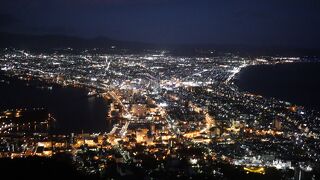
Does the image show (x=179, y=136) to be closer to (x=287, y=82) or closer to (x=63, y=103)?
(x=63, y=103)

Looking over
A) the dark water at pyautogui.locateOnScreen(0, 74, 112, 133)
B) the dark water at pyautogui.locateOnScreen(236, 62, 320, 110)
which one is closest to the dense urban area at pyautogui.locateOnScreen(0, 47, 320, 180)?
the dark water at pyautogui.locateOnScreen(0, 74, 112, 133)

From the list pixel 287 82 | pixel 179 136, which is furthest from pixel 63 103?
pixel 287 82

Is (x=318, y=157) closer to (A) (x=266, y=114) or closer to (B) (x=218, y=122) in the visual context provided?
(B) (x=218, y=122)

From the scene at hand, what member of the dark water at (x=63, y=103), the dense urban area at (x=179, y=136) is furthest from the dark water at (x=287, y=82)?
the dark water at (x=63, y=103)

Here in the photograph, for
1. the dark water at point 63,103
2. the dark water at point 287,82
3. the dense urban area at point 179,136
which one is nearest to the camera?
the dense urban area at point 179,136

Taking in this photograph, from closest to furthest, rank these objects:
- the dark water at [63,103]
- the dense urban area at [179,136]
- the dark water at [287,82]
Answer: the dense urban area at [179,136]
the dark water at [63,103]
the dark water at [287,82]

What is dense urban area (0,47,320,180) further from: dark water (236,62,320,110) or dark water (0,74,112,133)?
dark water (236,62,320,110)

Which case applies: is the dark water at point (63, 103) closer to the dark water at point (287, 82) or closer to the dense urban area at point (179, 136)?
the dense urban area at point (179, 136)
